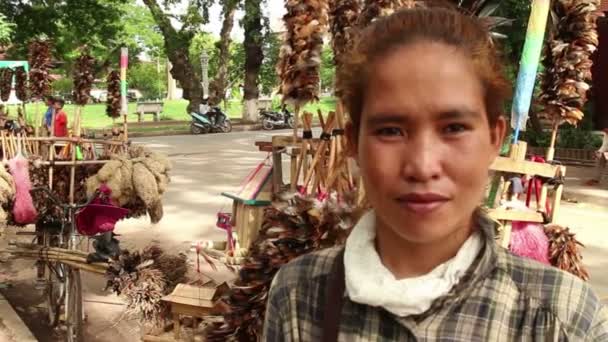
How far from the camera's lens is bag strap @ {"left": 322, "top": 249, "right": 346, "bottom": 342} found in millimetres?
1008

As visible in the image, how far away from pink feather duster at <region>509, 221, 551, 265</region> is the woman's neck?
205 centimetres

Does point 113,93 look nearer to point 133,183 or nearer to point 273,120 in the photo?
point 133,183

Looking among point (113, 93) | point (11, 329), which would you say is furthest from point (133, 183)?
point (113, 93)

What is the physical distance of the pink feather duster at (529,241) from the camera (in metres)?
2.93

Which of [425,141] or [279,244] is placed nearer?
[425,141]

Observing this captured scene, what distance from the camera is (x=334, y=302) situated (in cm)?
103

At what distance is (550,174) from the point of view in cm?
295

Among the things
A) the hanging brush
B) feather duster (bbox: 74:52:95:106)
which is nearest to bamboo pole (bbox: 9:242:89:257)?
feather duster (bbox: 74:52:95:106)

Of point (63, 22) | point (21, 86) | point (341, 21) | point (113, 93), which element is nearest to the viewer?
point (341, 21)

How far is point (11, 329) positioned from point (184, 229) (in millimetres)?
3492

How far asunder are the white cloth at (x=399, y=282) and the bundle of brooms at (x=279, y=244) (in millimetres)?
644

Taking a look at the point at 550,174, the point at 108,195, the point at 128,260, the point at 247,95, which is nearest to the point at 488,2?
the point at 550,174

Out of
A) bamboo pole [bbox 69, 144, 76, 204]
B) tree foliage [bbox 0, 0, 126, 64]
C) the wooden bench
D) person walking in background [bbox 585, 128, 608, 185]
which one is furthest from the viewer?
the wooden bench

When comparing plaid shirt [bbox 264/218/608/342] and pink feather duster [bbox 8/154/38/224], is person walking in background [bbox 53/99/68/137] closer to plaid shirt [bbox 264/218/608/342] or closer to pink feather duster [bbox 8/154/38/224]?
pink feather duster [bbox 8/154/38/224]
